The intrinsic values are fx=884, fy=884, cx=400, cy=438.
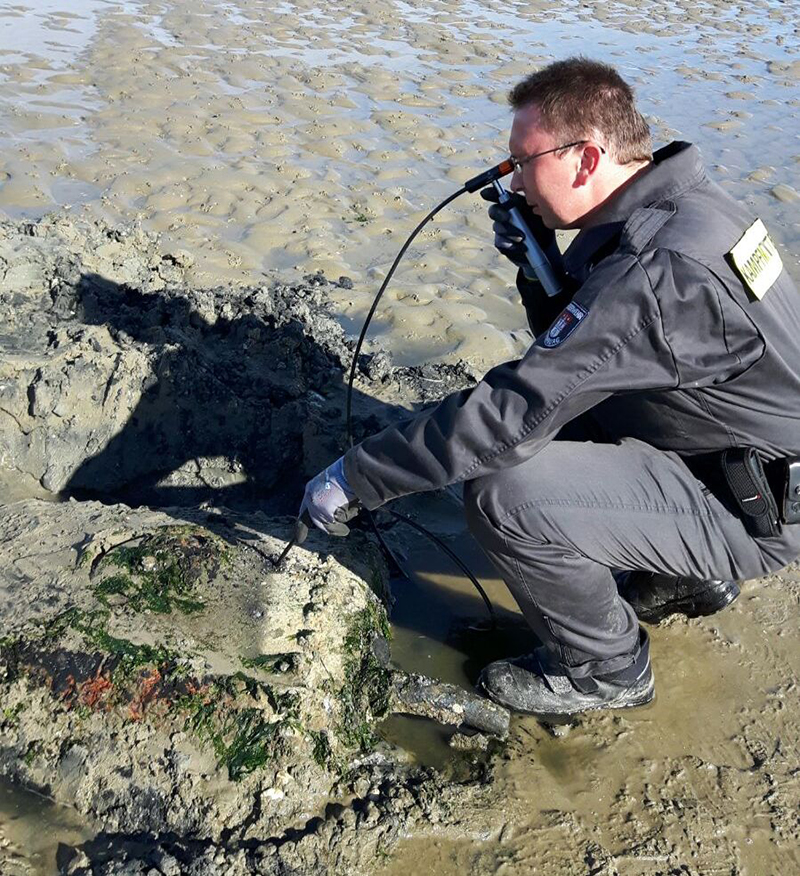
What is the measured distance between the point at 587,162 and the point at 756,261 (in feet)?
1.73

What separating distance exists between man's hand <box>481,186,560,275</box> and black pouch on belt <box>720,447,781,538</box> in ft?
3.27

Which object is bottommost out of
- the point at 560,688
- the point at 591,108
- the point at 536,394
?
the point at 560,688

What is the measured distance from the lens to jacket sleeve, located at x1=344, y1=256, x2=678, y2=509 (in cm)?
217

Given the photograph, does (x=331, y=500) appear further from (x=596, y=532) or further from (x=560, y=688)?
(x=560, y=688)

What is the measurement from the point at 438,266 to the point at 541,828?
3.86 meters

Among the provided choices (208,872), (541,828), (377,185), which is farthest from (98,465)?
(377,185)

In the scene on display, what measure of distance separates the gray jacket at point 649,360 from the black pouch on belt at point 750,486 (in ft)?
0.13

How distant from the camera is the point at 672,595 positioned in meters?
3.02

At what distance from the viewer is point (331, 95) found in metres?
8.70

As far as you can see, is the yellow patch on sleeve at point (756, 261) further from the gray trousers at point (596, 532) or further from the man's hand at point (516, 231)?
the man's hand at point (516, 231)

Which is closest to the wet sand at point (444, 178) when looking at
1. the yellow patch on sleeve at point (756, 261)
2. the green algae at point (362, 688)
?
the green algae at point (362, 688)

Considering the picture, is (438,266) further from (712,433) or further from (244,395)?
(712,433)

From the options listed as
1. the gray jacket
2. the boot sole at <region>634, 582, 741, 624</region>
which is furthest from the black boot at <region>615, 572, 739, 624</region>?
the gray jacket

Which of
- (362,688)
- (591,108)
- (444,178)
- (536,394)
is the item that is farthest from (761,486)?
(444,178)
